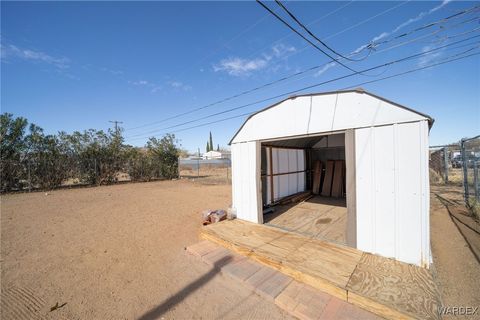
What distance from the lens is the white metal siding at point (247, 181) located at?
17.3 ft

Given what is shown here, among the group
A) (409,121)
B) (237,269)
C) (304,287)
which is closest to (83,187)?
(237,269)

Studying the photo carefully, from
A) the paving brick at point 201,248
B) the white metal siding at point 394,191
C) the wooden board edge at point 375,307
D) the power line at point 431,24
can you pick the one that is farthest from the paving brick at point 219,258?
the power line at point 431,24

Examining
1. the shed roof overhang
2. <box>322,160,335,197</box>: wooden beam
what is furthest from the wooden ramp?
<box>322,160,335,197</box>: wooden beam

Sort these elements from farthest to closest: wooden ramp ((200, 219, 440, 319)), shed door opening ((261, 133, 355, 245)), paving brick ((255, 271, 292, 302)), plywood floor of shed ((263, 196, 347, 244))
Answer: shed door opening ((261, 133, 355, 245)) < plywood floor of shed ((263, 196, 347, 244)) < paving brick ((255, 271, 292, 302)) < wooden ramp ((200, 219, 440, 319))

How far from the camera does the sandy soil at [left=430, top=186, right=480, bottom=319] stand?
9.14 feet

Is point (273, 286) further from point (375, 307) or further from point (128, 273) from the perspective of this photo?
point (128, 273)

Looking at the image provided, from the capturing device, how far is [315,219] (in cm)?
559

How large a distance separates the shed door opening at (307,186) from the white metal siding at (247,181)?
0.54 m

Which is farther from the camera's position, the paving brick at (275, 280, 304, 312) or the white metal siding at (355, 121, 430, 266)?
the white metal siding at (355, 121, 430, 266)

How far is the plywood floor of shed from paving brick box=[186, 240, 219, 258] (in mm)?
1601

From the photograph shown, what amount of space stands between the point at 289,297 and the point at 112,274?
2957 millimetres

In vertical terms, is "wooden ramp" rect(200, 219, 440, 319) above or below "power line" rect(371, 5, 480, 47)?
below

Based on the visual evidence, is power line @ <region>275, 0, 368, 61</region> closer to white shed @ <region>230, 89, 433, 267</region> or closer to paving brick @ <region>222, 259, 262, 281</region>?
white shed @ <region>230, 89, 433, 267</region>

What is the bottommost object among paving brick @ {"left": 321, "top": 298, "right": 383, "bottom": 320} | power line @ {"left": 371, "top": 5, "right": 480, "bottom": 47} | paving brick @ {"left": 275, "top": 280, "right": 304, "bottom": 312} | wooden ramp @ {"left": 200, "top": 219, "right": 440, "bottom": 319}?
paving brick @ {"left": 275, "top": 280, "right": 304, "bottom": 312}
